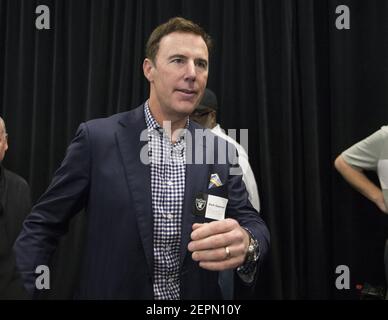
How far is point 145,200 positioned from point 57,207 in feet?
0.89

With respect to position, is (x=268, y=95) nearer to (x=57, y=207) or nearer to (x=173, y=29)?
(x=173, y=29)

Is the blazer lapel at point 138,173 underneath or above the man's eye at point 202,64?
underneath

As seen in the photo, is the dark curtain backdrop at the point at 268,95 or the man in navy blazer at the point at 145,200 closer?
the man in navy blazer at the point at 145,200

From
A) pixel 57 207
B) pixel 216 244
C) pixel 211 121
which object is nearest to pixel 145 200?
pixel 57 207

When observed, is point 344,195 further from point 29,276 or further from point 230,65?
point 29,276

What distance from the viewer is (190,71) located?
116 centimetres

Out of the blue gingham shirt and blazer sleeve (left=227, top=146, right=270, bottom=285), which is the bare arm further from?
the blue gingham shirt

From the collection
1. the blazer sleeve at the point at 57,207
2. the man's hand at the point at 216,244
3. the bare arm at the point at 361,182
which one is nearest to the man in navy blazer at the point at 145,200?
the blazer sleeve at the point at 57,207

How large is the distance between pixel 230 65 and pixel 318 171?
2.92 ft

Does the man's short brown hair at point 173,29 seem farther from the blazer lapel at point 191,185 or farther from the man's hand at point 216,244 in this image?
the man's hand at point 216,244

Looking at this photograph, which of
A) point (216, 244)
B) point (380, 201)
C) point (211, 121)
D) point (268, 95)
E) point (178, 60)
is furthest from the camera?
point (268, 95)

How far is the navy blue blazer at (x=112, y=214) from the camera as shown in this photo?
42.1 inches

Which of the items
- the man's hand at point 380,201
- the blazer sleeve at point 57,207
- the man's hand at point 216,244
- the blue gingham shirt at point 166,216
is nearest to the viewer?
the man's hand at point 216,244

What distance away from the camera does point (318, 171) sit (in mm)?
2201
